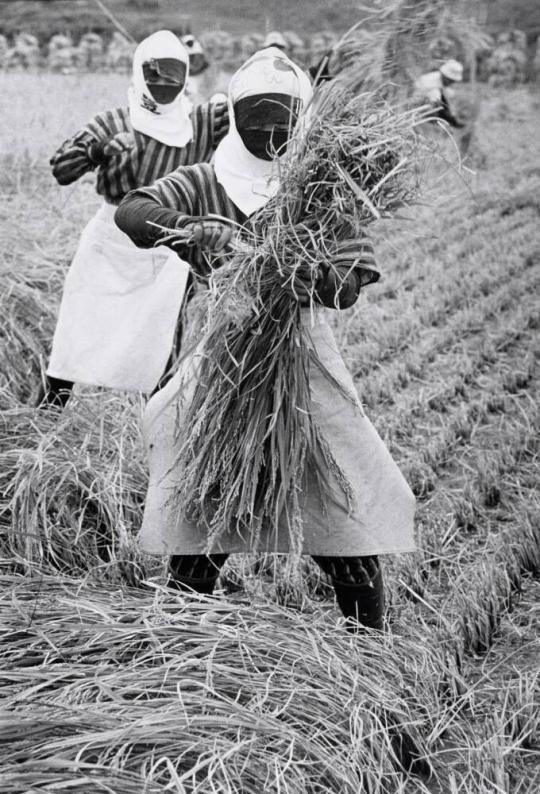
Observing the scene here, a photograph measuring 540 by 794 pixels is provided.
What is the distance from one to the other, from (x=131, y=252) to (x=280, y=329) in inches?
61.1

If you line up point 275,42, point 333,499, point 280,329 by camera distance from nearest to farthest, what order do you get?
point 280,329
point 333,499
point 275,42

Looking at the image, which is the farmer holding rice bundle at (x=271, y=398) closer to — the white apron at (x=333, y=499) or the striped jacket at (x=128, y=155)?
the white apron at (x=333, y=499)

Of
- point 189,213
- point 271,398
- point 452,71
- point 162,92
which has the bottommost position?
point 452,71

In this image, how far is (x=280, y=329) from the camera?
2.14 metres

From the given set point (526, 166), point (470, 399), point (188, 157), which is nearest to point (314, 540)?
point (188, 157)

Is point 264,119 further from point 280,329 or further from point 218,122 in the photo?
point 218,122

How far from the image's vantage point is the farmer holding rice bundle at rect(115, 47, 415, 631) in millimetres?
2068

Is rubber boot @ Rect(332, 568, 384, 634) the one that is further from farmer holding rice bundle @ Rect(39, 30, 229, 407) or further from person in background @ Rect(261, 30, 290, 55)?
person in background @ Rect(261, 30, 290, 55)

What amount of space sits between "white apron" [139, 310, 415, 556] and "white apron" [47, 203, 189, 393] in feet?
4.01

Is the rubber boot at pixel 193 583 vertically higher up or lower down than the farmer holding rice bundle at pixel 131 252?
lower down

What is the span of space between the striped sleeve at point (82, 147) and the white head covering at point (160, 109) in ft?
0.32

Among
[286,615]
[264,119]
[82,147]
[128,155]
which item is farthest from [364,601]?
[82,147]

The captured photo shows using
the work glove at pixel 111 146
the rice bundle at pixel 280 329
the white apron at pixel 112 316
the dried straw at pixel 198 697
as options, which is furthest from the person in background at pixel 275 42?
the dried straw at pixel 198 697

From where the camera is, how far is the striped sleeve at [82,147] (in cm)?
345
